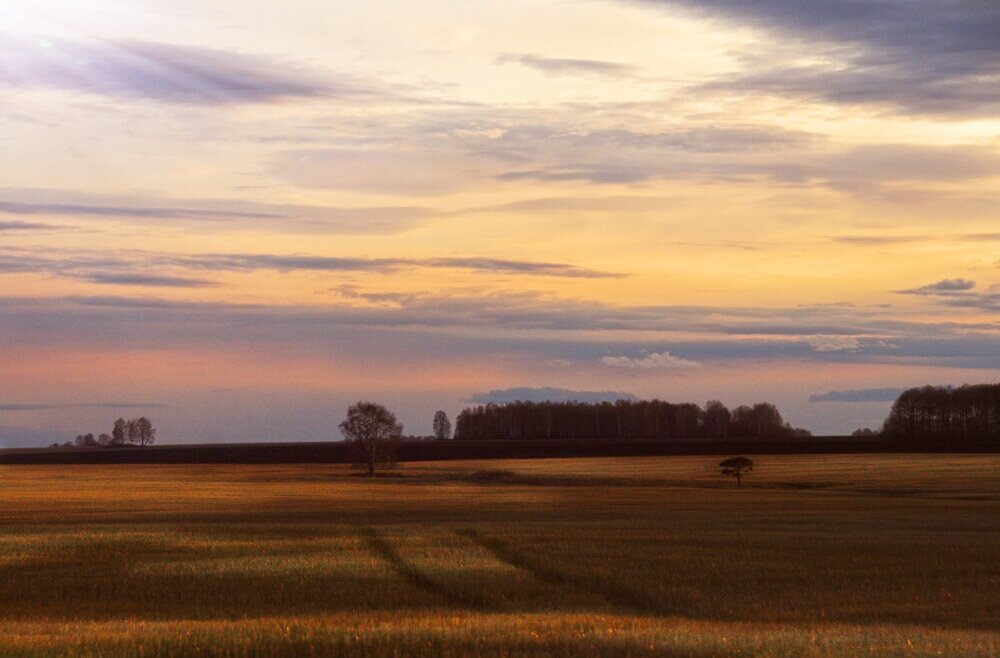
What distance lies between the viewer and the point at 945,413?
15812 centimetres

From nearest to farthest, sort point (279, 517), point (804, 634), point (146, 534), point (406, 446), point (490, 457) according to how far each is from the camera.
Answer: point (804, 634) → point (146, 534) → point (279, 517) → point (490, 457) → point (406, 446)

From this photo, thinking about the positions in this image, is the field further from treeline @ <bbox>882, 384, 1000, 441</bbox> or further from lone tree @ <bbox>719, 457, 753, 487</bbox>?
treeline @ <bbox>882, 384, 1000, 441</bbox>

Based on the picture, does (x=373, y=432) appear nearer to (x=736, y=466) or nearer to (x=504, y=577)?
(x=736, y=466)

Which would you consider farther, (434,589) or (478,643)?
(434,589)

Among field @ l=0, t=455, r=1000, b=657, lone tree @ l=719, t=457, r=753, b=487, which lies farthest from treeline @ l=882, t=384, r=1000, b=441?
field @ l=0, t=455, r=1000, b=657

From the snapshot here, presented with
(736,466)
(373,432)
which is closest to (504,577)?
(736,466)

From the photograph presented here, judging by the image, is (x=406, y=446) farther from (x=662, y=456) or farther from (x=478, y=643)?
(x=478, y=643)

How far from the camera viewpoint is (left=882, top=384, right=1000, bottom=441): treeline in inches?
6107

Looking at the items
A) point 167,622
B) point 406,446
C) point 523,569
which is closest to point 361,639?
point 167,622

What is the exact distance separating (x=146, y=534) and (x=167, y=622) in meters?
22.1

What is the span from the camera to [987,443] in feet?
455

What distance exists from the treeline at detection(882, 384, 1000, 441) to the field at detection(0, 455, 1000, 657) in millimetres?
90129

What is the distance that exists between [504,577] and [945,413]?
14026cm

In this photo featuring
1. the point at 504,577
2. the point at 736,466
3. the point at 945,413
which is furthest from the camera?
the point at 945,413
